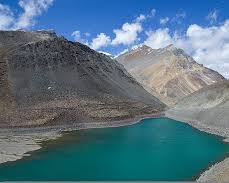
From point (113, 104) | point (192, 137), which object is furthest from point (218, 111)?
point (113, 104)

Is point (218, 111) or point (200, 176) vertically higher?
point (218, 111)

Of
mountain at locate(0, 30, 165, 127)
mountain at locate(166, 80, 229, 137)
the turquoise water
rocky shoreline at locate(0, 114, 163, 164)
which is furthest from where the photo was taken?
mountain at locate(0, 30, 165, 127)

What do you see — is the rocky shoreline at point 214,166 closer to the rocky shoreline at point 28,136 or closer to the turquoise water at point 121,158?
the turquoise water at point 121,158

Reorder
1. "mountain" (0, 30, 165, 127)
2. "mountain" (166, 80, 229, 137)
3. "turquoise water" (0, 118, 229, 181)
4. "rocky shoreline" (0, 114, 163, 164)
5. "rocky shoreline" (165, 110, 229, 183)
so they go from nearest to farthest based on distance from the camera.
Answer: "rocky shoreline" (165, 110, 229, 183), "turquoise water" (0, 118, 229, 181), "rocky shoreline" (0, 114, 163, 164), "mountain" (166, 80, 229, 137), "mountain" (0, 30, 165, 127)

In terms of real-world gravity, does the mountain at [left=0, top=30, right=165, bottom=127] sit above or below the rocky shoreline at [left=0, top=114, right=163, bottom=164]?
above

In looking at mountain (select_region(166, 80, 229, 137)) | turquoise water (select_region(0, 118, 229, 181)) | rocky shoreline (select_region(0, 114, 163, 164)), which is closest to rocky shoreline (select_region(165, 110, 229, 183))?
mountain (select_region(166, 80, 229, 137))

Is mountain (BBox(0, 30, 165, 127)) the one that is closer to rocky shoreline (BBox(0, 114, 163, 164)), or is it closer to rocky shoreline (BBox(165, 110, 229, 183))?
rocky shoreline (BBox(0, 114, 163, 164))

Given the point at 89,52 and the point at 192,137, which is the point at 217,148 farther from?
the point at 89,52

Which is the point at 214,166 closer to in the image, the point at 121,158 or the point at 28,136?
the point at 121,158
